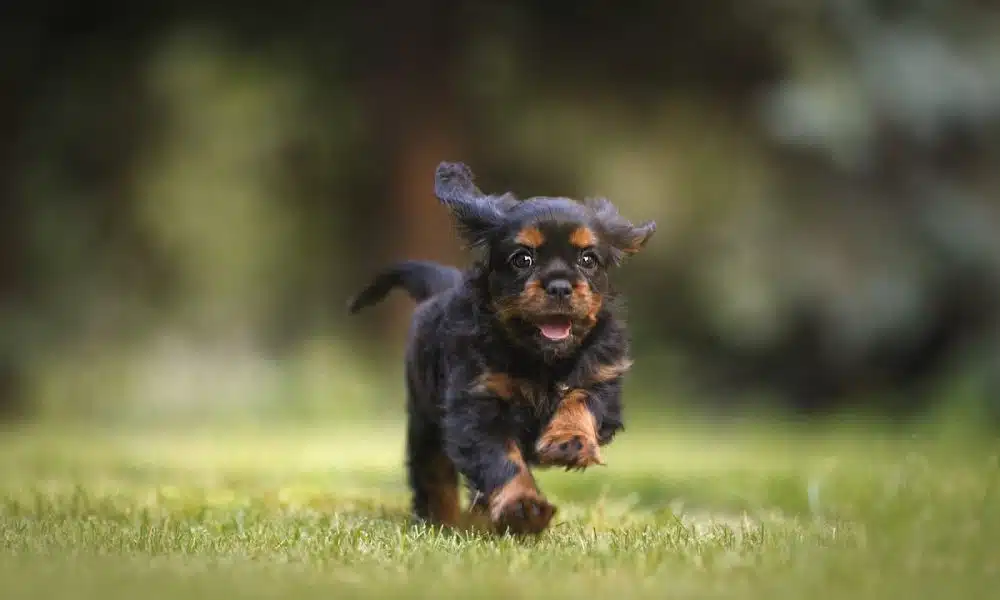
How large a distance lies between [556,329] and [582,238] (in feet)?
0.98

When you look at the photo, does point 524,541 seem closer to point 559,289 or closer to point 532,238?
point 559,289

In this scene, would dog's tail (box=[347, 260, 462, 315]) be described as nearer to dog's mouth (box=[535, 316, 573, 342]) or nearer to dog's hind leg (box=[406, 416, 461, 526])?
dog's hind leg (box=[406, 416, 461, 526])

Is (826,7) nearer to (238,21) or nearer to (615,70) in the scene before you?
(615,70)

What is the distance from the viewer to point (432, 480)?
5.29 m

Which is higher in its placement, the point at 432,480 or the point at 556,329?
the point at 556,329

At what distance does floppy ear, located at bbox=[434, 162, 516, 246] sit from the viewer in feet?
15.8

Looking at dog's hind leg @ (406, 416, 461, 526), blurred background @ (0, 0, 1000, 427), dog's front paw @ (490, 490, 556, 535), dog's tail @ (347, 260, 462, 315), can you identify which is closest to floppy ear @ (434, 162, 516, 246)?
dog's tail @ (347, 260, 462, 315)

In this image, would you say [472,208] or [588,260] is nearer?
[588,260]

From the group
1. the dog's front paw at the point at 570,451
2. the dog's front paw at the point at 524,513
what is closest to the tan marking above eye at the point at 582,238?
the dog's front paw at the point at 570,451

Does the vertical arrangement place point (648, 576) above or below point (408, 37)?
below

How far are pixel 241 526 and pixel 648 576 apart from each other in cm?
162

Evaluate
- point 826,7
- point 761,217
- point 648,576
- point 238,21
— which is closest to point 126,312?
point 238,21

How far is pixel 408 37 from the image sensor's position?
1350 centimetres

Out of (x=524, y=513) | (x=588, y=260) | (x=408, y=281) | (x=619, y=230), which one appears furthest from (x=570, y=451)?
(x=408, y=281)
